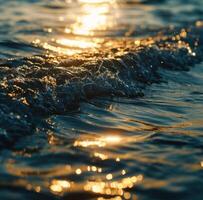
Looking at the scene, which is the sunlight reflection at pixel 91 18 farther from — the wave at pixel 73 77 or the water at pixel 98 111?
the wave at pixel 73 77

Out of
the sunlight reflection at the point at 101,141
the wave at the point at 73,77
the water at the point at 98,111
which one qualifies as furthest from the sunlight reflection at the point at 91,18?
the sunlight reflection at the point at 101,141

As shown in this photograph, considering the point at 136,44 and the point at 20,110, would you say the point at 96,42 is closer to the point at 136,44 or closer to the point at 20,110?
the point at 136,44

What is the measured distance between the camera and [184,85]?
6965mm

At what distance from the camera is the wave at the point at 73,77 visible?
514 centimetres

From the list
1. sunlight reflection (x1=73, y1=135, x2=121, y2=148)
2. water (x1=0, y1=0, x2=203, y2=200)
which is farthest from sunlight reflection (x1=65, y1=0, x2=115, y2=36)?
sunlight reflection (x1=73, y1=135, x2=121, y2=148)

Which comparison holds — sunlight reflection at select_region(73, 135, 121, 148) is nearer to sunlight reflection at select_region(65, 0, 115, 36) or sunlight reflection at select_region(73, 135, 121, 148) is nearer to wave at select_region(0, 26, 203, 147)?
wave at select_region(0, 26, 203, 147)

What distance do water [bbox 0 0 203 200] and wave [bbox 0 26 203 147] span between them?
1cm

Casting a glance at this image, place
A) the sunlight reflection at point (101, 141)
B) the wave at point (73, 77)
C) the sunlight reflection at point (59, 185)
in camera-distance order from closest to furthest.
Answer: the sunlight reflection at point (59, 185) < the sunlight reflection at point (101, 141) < the wave at point (73, 77)

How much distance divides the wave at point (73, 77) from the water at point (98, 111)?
1 centimetres

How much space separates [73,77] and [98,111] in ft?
3.12

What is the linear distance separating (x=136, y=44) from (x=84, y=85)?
298 cm

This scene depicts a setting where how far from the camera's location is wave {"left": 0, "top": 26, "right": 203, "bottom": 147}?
16.9 feet

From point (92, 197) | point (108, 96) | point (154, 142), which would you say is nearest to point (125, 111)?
point (108, 96)

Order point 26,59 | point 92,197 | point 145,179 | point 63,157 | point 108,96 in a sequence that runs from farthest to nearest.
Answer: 1. point 26,59
2. point 108,96
3. point 63,157
4. point 145,179
5. point 92,197
